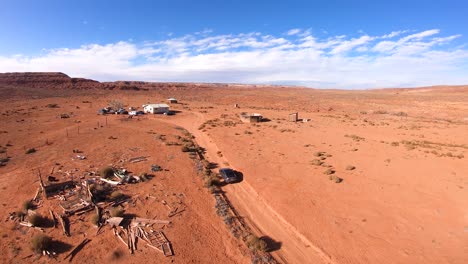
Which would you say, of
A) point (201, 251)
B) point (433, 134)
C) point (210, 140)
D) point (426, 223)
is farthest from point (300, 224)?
point (433, 134)

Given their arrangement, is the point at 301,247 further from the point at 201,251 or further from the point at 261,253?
the point at 201,251

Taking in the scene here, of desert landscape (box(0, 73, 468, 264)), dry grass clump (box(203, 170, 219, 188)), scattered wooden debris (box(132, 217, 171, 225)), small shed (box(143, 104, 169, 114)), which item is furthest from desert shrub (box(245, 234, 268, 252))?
small shed (box(143, 104, 169, 114))

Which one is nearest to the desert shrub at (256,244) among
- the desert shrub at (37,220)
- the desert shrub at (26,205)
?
the desert shrub at (37,220)

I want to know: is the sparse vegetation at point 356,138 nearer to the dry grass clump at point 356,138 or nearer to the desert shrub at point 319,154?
the dry grass clump at point 356,138

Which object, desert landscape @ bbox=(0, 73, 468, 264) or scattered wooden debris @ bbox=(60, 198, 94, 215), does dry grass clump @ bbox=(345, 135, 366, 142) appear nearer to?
desert landscape @ bbox=(0, 73, 468, 264)

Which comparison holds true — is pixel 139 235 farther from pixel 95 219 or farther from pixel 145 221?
pixel 95 219

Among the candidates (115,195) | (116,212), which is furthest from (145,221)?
(115,195)
